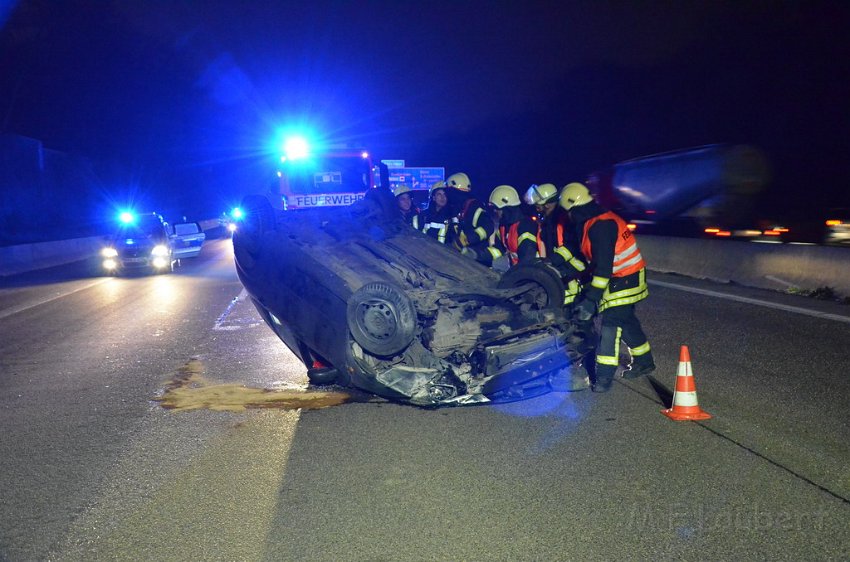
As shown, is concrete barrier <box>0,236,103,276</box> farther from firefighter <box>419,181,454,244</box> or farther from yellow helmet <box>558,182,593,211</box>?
yellow helmet <box>558,182,593,211</box>

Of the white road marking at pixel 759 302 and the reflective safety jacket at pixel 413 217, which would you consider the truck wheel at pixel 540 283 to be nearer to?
the reflective safety jacket at pixel 413 217

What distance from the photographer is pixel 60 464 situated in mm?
4910

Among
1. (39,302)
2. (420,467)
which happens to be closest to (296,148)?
(39,302)

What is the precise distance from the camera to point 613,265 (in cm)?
625

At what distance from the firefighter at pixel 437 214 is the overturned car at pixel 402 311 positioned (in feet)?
8.84

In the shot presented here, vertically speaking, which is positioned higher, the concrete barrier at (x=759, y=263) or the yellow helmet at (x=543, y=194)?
the yellow helmet at (x=543, y=194)

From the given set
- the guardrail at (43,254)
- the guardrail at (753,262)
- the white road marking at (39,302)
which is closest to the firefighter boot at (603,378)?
the guardrail at (753,262)

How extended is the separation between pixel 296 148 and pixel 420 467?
52.3 feet

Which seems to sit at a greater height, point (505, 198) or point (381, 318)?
point (505, 198)

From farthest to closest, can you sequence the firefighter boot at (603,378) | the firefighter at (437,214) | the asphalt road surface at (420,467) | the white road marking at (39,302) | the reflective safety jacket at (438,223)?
the white road marking at (39,302) → the firefighter at (437,214) → the reflective safety jacket at (438,223) → the firefighter boot at (603,378) → the asphalt road surface at (420,467)

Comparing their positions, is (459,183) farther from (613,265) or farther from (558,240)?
(613,265)

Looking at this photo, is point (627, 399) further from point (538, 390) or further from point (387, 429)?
point (387, 429)

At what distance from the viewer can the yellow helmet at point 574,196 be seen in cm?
646

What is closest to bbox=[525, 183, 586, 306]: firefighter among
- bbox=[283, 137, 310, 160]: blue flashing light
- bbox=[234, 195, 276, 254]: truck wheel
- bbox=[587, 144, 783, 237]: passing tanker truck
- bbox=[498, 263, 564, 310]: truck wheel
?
bbox=[498, 263, 564, 310]: truck wheel
